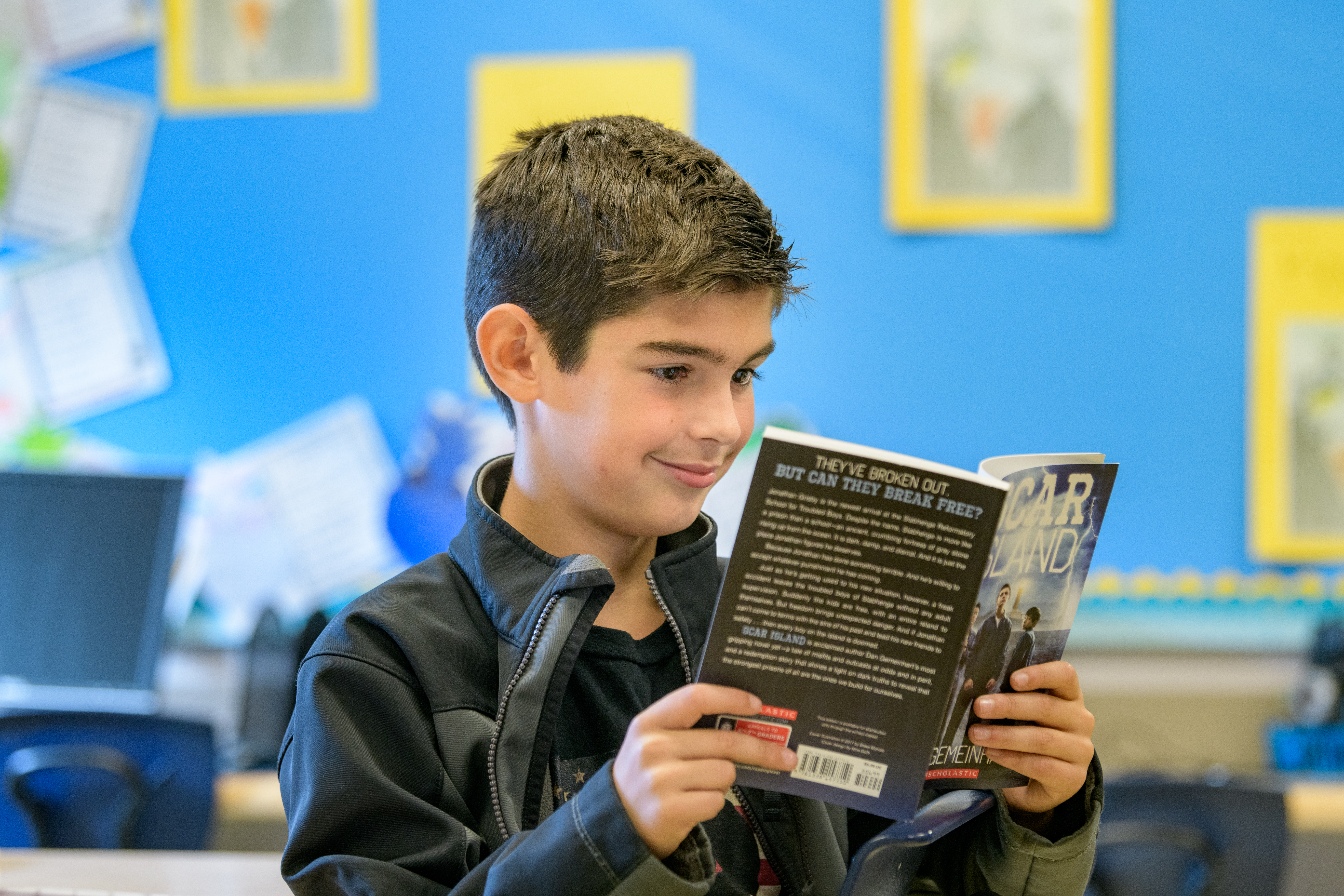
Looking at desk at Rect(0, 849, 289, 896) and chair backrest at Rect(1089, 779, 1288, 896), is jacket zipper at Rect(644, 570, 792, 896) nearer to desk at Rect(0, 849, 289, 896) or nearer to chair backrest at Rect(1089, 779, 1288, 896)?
desk at Rect(0, 849, 289, 896)

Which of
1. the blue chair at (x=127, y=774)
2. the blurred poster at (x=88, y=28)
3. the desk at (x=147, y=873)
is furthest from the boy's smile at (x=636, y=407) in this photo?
the blurred poster at (x=88, y=28)

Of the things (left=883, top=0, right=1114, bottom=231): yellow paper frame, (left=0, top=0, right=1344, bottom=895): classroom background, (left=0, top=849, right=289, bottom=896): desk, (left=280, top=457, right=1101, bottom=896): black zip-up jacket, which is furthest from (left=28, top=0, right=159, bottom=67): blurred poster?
(left=280, top=457, right=1101, bottom=896): black zip-up jacket

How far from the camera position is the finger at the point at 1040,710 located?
0.79 metres

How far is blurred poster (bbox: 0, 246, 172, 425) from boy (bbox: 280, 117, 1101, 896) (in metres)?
1.81

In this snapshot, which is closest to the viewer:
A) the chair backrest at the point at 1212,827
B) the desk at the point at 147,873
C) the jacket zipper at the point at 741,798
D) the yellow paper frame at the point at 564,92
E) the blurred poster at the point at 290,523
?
the jacket zipper at the point at 741,798

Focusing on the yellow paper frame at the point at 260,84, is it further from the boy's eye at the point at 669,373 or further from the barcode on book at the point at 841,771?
the barcode on book at the point at 841,771

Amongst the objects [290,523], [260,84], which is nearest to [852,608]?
[290,523]

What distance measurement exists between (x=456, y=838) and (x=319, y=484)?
1788mm

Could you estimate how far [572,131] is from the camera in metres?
0.94

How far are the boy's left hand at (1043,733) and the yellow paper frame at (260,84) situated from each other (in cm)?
200

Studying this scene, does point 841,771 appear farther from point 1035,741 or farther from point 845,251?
point 845,251

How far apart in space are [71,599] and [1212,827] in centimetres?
190

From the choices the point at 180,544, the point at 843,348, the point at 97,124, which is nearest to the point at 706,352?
the point at 843,348

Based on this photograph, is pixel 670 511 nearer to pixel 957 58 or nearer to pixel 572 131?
pixel 572 131
